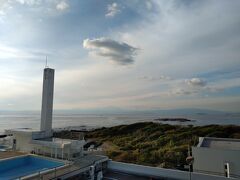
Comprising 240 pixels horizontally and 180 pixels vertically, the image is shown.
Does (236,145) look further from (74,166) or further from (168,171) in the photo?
(74,166)

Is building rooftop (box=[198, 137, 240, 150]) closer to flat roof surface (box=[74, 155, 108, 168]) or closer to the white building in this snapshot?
flat roof surface (box=[74, 155, 108, 168])

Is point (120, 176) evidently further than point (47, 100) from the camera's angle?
No

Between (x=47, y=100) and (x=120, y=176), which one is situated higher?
(x=47, y=100)

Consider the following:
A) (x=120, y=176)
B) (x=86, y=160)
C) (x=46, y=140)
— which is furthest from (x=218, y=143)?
(x=46, y=140)

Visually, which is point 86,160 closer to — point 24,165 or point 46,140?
point 24,165

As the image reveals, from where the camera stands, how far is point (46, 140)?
10445mm

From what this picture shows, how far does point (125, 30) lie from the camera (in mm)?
11391

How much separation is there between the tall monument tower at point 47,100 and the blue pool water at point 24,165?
2703 millimetres

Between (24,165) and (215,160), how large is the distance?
7.14 m

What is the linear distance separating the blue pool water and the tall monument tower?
2.70m

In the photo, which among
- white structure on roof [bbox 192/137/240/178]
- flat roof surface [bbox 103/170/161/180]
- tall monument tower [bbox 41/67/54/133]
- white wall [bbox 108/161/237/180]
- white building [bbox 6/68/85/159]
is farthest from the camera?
tall monument tower [bbox 41/67/54/133]

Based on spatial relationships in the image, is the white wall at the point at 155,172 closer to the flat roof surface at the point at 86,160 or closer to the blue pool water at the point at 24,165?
the flat roof surface at the point at 86,160

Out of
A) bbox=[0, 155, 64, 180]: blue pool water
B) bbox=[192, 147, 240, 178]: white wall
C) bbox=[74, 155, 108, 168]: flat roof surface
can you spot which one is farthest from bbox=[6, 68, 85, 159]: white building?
bbox=[192, 147, 240, 178]: white wall

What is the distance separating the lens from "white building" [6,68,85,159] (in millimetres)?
8625
